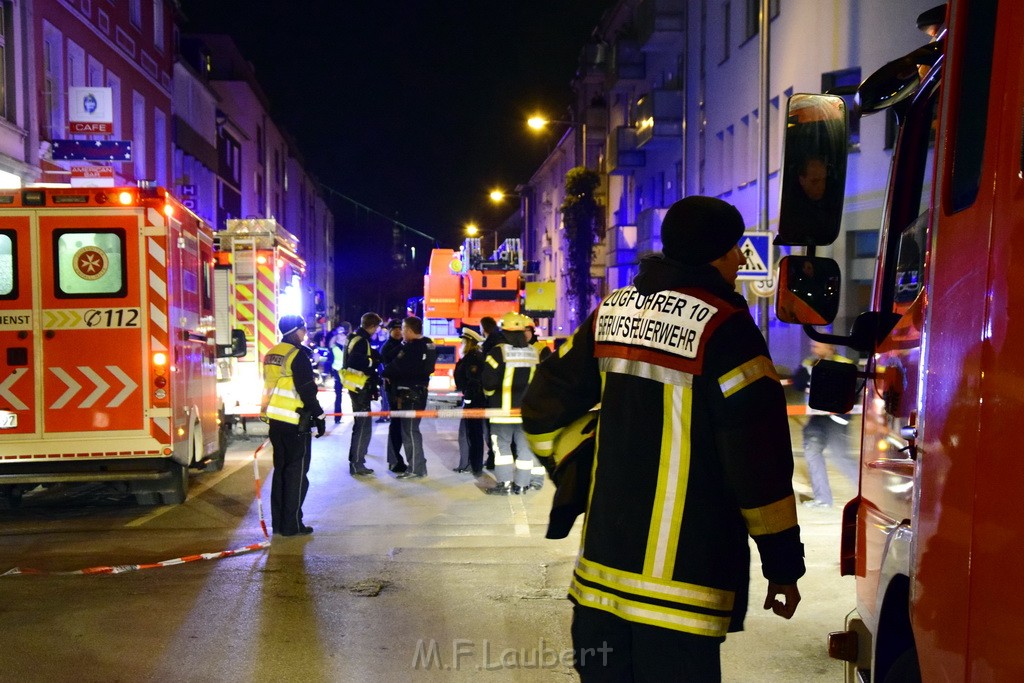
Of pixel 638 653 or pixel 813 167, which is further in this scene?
pixel 813 167

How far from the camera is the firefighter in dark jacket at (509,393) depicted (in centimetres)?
981

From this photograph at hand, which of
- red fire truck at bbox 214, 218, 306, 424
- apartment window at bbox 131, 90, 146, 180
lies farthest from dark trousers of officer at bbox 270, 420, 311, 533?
apartment window at bbox 131, 90, 146, 180

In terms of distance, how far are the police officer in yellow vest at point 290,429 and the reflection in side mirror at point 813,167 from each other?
5.58m

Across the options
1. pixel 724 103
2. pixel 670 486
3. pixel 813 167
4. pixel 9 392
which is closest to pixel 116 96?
pixel 724 103

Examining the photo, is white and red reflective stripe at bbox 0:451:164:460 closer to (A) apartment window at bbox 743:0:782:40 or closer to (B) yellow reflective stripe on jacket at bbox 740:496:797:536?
(B) yellow reflective stripe on jacket at bbox 740:496:797:536

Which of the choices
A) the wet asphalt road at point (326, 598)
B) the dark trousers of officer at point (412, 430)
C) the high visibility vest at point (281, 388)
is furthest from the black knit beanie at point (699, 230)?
the dark trousers of officer at point (412, 430)

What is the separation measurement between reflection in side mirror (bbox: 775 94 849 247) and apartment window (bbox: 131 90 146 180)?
72.4ft

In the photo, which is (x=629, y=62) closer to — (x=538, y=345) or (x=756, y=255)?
(x=756, y=255)

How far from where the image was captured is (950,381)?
198cm

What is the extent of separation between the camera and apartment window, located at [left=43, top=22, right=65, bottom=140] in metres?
17.5

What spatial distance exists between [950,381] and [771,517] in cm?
72

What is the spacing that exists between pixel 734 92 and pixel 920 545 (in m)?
21.6

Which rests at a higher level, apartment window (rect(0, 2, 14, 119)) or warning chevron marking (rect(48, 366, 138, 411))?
apartment window (rect(0, 2, 14, 119))

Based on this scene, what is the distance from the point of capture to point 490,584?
21.1ft
